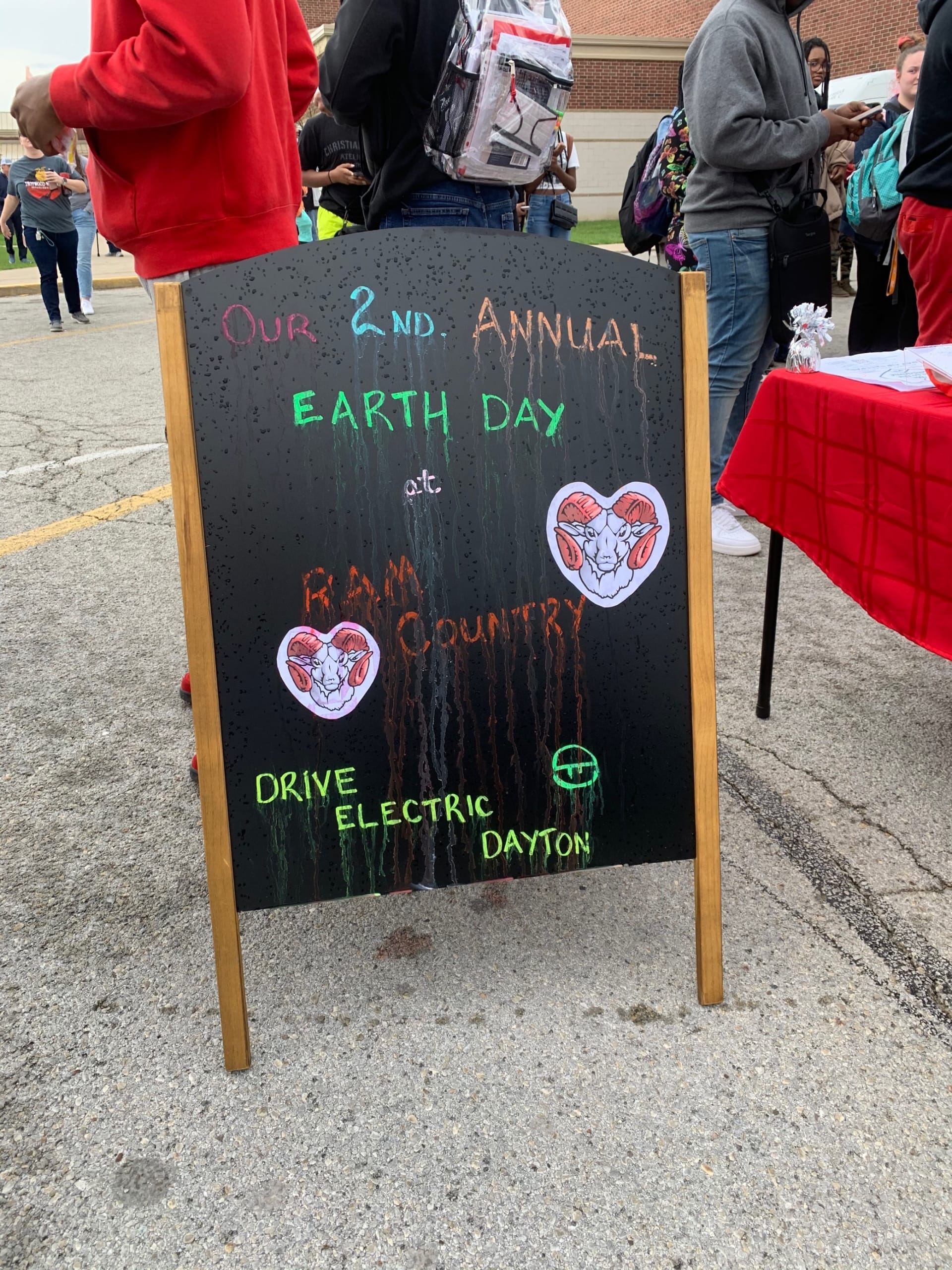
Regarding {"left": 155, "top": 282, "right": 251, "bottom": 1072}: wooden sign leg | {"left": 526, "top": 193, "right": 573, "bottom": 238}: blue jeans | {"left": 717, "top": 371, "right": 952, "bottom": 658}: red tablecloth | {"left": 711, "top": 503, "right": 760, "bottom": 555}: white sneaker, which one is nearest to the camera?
{"left": 155, "top": 282, "right": 251, "bottom": 1072}: wooden sign leg

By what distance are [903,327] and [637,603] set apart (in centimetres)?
384

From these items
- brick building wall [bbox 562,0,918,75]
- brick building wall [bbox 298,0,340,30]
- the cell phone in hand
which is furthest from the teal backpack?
brick building wall [bbox 298,0,340,30]

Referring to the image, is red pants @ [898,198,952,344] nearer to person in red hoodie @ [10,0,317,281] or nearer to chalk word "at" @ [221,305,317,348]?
person in red hoodie @ [10,0,317,281]

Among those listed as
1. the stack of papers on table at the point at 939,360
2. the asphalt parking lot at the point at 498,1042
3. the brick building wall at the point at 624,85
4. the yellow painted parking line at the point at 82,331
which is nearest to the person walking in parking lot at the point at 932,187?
the stack of papers on table at the point at 939,360

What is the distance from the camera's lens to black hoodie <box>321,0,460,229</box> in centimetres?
233

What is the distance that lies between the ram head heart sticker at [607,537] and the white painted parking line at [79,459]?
4272 millimetres

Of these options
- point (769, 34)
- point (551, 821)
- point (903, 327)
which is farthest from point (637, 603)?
point (903, 327)

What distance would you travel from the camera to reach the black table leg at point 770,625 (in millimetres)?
2600

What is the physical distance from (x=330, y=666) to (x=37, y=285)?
16.0m

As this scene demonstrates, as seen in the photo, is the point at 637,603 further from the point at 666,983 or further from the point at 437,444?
the point at 666,983

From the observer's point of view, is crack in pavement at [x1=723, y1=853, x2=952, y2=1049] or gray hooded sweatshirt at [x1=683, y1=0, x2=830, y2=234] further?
gray hooded sweatshirt at [x1=683, y1=0, x2=830, y2=234]

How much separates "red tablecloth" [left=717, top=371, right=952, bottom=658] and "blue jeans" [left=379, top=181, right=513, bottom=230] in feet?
2.77

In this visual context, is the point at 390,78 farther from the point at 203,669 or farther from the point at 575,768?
the point at 575,768

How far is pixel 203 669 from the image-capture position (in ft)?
5.11
